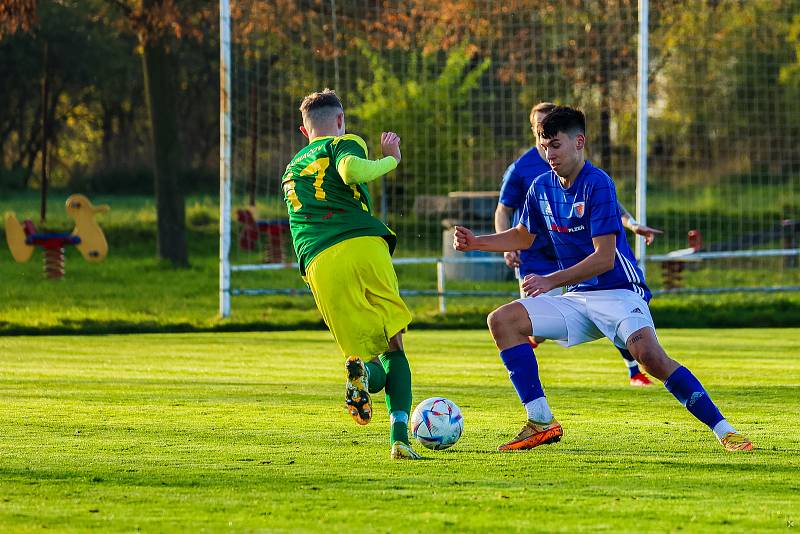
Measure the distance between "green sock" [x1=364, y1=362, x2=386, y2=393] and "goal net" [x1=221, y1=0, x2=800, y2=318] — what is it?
33.1 ft

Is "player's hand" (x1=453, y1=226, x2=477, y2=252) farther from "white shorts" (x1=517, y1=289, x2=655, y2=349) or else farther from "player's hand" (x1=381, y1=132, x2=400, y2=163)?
"player's hand" (x1=381, y1=132, x2=400, y2=163)

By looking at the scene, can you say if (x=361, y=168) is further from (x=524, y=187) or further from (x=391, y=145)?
(x=524, y=187)

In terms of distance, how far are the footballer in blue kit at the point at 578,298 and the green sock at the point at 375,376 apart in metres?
0.64

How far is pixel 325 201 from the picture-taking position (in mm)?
6684

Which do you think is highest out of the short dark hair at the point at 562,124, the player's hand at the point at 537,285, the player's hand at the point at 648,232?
the short dark hair at the point at 562,124

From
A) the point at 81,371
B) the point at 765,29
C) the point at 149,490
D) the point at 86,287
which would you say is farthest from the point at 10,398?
the point at 765,29

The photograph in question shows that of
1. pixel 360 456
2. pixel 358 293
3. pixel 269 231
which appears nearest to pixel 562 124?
pixel 358 293

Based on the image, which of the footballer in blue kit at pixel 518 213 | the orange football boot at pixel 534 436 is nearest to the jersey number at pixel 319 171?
the orange football boot at pixel 534 436

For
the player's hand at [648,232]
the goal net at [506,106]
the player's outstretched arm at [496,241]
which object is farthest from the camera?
the goal net at [506,106]

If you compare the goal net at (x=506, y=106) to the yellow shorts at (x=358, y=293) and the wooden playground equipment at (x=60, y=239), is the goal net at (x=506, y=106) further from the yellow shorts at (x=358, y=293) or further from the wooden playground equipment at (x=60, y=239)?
the yellow shorts at (x=358, y=293)

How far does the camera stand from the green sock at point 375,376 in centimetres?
657

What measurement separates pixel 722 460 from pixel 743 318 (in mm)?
10998

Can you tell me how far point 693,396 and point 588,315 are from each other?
0.66 metres

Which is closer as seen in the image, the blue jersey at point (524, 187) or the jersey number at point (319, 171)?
the jersey number at point (319, 171)
